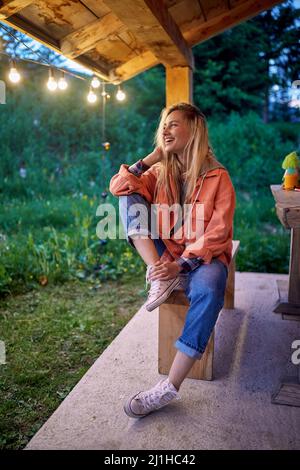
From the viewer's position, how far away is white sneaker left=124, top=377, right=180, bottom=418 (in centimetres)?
Answer: 204

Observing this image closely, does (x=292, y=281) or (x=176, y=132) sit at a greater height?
(x=176, y=132)

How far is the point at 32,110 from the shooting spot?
7.38 meters

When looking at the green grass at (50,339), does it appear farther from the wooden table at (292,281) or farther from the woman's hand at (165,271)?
the wooden table at (292,281)

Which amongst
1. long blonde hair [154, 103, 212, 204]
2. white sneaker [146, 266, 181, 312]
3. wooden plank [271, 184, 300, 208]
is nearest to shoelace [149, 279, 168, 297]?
white sneaker [146, 266, 181, 312]

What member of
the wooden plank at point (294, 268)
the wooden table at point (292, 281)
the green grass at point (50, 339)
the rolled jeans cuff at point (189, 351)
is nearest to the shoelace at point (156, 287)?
the rolled jeans cuff at point (189, 351)

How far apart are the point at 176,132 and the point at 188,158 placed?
0.56 feet

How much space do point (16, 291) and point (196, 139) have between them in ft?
8.17

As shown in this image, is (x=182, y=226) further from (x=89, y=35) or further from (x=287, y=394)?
(x=89, y=35)

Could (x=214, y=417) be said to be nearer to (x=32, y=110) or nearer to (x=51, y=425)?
(x=51, y=425)

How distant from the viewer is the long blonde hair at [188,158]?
2.50m

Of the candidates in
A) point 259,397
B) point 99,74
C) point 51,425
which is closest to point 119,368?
point 51,425

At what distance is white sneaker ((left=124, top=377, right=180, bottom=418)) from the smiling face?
4.38 feet

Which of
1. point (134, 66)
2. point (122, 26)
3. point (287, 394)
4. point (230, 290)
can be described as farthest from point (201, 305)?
point (134, 66)

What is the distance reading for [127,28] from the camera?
121 inches
